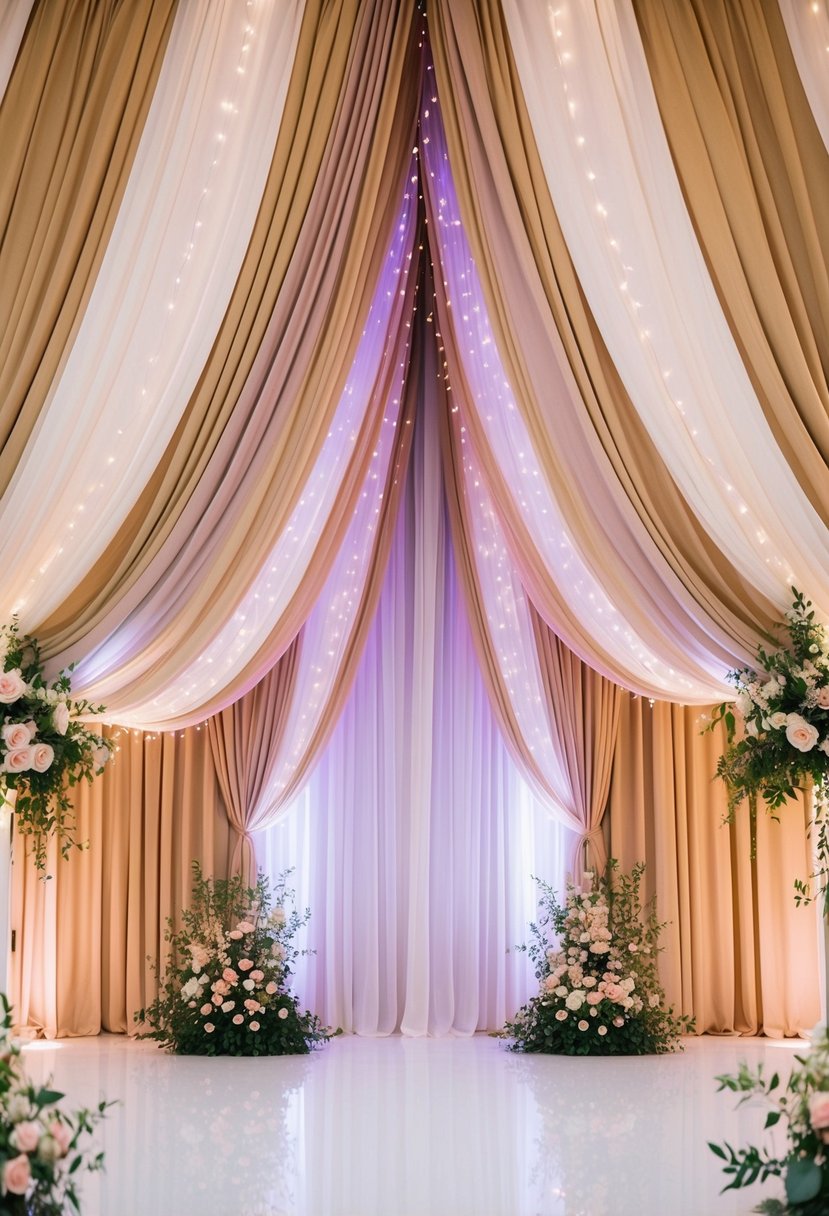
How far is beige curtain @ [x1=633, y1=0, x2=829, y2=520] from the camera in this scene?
4625 millimetres

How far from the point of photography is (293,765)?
690 cm

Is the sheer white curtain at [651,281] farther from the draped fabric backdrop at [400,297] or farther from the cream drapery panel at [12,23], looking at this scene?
the cream drapery panel at [12,23]

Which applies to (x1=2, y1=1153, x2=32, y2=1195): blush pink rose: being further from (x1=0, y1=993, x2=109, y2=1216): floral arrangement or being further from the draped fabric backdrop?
the draped fabric backdrop

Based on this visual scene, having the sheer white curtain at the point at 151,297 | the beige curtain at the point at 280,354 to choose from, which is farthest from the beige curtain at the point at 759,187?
the sheer white curtain at the point at 151,297

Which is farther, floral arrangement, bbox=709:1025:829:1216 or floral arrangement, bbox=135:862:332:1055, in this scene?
floral arrangement, bbox=135:862:332:1055

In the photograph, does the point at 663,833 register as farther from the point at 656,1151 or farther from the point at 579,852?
the point at 656,1151

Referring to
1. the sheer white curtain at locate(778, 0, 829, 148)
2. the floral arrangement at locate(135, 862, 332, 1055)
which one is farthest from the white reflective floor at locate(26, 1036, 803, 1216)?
the sheer white curtain at locate(778, 0, 829, 148)

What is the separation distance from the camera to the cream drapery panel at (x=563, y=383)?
4844 millimetres

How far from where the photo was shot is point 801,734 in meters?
4.67

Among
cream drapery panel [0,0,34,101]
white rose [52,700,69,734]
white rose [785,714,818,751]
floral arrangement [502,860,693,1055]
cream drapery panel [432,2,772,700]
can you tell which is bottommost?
floral arrangement [502,860,693,1055]

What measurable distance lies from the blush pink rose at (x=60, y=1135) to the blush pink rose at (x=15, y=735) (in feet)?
7.36

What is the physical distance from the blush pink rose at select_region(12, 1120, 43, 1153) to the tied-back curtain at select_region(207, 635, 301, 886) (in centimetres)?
440

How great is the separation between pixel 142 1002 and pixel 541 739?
7.88ft

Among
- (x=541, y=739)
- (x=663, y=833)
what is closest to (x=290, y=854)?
(x=541, y=739)
